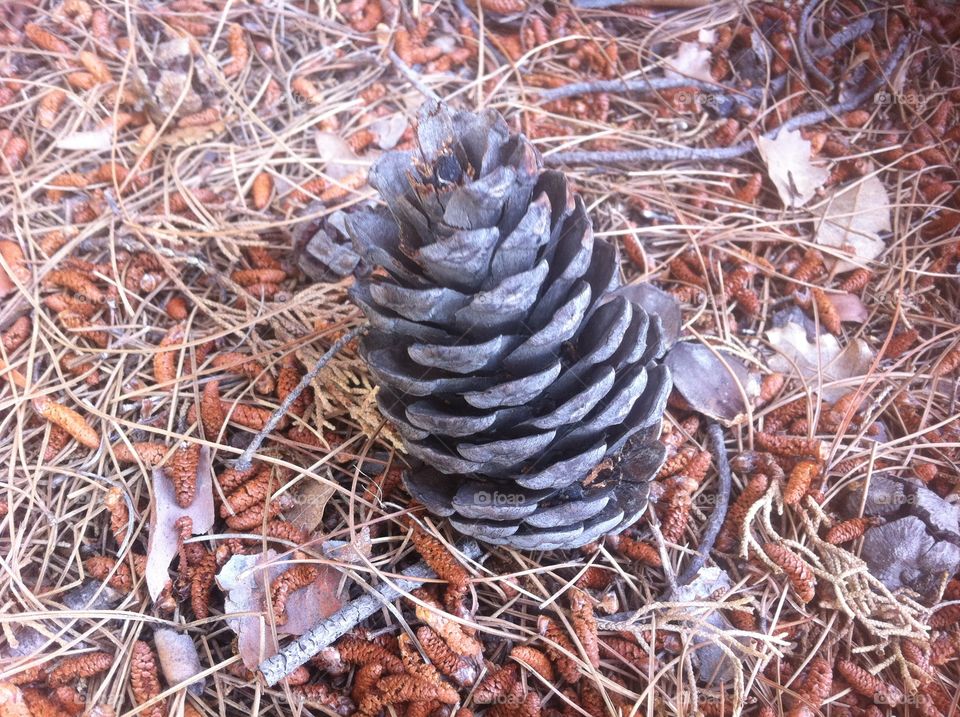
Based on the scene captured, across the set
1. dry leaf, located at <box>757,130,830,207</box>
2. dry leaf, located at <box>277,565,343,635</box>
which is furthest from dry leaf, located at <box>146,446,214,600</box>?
dry leaf, located at <box>757,130,830,207</box>

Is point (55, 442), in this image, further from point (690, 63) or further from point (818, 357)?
point (690, 63)

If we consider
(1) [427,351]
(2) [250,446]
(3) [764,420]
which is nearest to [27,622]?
(2) [250,446]

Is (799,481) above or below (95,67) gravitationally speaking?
below

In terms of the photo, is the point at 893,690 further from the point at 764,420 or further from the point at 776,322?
the point at 776,322

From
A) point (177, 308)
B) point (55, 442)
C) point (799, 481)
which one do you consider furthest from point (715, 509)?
point (55, 442)

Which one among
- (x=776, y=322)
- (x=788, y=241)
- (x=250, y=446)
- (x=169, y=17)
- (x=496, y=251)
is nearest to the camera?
(x=496, y=251)

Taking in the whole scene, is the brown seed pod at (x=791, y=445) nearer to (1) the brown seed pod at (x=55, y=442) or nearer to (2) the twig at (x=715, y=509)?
(2) the twig at (x=715, y=509)

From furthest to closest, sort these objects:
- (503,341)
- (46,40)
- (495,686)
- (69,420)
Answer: (46,40), (69,420), (495,686), (503,341)
